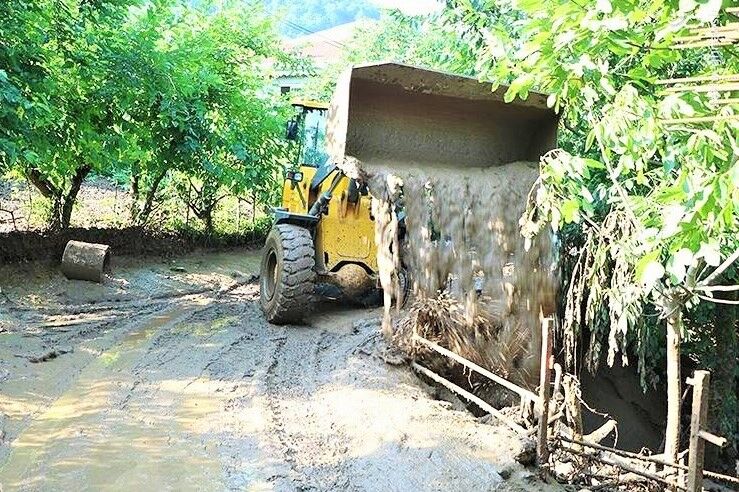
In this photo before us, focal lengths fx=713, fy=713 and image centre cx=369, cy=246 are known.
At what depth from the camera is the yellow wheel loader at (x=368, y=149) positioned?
586 centimetres

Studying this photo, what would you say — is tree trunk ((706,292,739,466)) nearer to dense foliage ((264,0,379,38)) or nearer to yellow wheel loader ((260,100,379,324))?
yellow wheel loader ((260,100,379,324))

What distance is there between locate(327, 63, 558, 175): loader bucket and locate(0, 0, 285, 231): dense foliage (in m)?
3.03

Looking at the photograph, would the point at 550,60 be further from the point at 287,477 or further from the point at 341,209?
the point at 341,209

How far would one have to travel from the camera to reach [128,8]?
29.3 ft

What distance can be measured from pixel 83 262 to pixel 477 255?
585 cm

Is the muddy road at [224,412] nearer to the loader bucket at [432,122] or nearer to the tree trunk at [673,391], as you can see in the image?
the tree trunk at [673,391]

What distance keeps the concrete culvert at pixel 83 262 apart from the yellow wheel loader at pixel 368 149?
104 inches

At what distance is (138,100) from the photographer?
31.8ft

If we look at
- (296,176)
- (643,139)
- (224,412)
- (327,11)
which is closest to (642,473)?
(643,139)

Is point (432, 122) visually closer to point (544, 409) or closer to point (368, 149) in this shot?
point (368, 149)

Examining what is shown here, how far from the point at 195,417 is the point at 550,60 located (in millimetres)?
3252

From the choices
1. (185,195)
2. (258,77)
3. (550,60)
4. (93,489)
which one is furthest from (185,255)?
(550,60)

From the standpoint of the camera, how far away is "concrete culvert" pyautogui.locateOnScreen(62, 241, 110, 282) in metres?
9.27

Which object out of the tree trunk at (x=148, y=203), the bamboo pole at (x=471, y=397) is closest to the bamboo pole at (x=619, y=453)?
the bamboo pole at (x=471, y=397)
